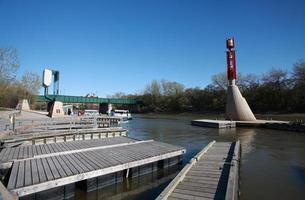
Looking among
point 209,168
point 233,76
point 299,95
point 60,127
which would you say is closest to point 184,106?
point 299,95

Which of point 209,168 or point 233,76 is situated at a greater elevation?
point 233,76

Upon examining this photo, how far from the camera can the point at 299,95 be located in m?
64.2

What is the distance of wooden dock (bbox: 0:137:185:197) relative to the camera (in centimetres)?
825

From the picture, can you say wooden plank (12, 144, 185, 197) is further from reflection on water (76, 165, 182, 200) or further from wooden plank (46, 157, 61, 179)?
reflection on water (76, 165, 182, 200)

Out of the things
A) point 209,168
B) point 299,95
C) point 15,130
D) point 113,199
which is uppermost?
point 299,95

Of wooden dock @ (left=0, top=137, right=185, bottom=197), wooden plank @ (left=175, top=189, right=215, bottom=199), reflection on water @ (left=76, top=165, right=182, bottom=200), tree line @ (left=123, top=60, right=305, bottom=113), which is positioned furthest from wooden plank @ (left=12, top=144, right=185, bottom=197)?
tree line @ (left=123, top=60, right=305, bottom=113)

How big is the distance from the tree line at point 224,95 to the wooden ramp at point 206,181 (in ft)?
203

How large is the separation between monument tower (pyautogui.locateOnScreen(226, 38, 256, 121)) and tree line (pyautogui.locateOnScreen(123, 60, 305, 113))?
1168 inches

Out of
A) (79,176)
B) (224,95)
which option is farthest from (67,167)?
(224,95)

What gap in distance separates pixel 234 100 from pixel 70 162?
36.4 metres

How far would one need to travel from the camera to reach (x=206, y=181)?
913cm

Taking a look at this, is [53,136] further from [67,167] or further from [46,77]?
[46,77]

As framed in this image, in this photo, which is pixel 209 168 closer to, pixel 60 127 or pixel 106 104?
pixel 60 127

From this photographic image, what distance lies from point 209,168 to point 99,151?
5523mm
